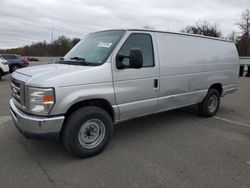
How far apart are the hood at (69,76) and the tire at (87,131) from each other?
485 millimetres

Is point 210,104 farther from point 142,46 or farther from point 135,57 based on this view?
point 135,57

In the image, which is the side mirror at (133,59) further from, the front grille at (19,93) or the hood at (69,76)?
the front grille at (19,93)

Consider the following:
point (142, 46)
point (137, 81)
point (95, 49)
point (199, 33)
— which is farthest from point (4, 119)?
point (199, 33)

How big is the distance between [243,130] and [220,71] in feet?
5.77

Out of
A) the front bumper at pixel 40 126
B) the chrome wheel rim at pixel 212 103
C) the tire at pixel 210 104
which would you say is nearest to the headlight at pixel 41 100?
the front bumper at pixel 40 126

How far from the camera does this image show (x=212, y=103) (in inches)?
265

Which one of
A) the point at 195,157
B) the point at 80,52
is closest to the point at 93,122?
the point at 80,52

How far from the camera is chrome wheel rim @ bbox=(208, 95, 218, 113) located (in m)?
6.65

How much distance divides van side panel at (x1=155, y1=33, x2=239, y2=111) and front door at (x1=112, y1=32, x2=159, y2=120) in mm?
222

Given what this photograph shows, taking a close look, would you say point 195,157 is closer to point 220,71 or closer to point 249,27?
point 220,71

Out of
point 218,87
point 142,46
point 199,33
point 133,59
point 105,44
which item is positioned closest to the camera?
point 133,59

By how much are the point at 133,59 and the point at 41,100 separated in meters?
1.58

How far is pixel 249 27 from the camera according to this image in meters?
52.6

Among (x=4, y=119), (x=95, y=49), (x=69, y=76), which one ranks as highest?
(x=95, y=49)
